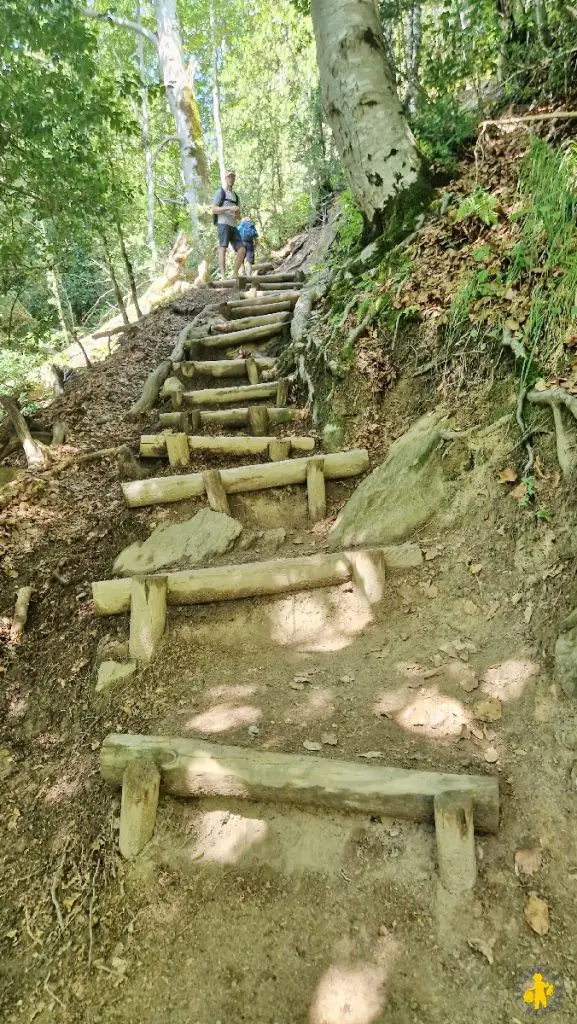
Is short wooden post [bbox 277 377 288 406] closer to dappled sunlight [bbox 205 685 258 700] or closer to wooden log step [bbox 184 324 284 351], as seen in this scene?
wooden log step [bbox 184 324 284 351]

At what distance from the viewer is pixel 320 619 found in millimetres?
3312

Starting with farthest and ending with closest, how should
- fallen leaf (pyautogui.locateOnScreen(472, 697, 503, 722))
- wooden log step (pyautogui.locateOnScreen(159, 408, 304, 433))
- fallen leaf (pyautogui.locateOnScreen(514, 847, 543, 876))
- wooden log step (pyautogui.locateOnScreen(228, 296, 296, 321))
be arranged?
wooden log step (pyautogui.locateOnScreen(228, 296, 296, 321)), wooden log step (pyautogui.locateOnScreen(159, 408, 304, 433)), fallen leaf (pyautogui.locateOnScreen(472, 697, 503, 722)), fallen leaf (pyautogui.locateOnScreen(514, 847, 543, 876))

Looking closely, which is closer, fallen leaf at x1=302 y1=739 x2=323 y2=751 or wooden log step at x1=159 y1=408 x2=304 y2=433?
fallen leaf at x1=302 y1=739 x2=323 y2=751

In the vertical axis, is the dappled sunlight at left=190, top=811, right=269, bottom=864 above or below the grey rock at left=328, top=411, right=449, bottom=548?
below

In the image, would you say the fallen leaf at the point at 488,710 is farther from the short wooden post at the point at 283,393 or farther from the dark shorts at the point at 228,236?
the dark shorts at the point at 228,236

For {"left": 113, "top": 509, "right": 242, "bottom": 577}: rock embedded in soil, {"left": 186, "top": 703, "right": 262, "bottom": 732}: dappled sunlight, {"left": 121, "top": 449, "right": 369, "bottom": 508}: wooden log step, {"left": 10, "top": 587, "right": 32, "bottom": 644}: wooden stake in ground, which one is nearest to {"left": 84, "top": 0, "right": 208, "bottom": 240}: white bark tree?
{"left": 121, "top": 449, "right": 369, "bottom": 508}: wooden log step

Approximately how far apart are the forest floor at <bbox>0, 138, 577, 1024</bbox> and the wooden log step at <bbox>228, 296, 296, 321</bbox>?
4775 millimetres

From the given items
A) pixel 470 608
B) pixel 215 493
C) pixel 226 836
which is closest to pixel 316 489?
pixel 215 493

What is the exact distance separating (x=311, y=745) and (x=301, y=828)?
0.39 m

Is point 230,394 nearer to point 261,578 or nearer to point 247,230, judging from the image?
point 261,578

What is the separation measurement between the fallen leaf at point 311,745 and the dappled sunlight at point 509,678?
884 millimetres

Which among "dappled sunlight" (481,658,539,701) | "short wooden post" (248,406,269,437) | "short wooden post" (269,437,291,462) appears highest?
"short wooden post" (248,406,269,437)

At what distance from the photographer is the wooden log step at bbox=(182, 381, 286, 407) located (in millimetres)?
5875
